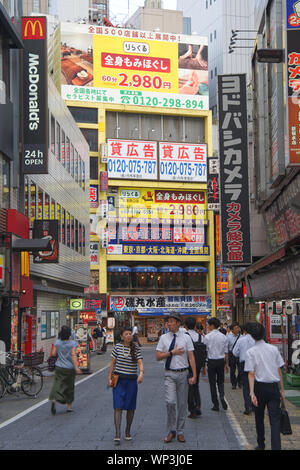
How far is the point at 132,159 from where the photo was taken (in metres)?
63.8

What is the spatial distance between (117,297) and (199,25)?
46.7 metres

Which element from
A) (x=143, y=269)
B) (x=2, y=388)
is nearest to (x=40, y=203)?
(x=2, y=388)

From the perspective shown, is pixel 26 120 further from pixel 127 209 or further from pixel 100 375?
pixel 127 209

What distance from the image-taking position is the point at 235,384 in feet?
60.4

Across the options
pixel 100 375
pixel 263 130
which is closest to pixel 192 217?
pixel 263 130

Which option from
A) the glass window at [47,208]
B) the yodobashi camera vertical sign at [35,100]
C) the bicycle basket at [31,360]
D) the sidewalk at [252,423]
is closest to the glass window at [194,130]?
the glass window at [47,208]

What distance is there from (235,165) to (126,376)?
73.0ft

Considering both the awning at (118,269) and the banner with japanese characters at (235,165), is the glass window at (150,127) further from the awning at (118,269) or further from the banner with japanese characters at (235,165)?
the banner with japanese characters at (235,165)

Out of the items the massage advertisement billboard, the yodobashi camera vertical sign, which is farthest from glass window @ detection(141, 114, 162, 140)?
the yodobashi camera vertical sign

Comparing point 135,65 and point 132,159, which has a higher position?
point 135,65

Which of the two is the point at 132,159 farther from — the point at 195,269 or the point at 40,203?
the point at 40,203

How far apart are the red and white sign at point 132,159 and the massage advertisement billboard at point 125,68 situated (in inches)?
167

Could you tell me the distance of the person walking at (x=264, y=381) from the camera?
8.36 m

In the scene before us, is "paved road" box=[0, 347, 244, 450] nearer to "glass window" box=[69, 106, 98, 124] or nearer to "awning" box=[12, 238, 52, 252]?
"awning" box=[12, 238, 52, 252]
